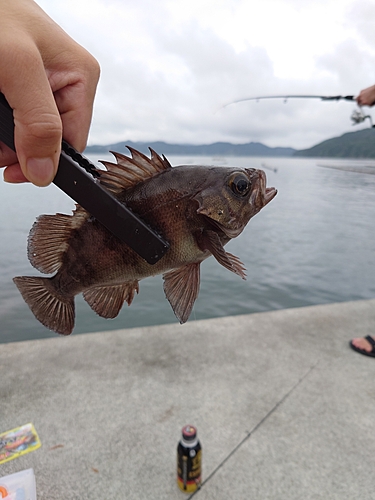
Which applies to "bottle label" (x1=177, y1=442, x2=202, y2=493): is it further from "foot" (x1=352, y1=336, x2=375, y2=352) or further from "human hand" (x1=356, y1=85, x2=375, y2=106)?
"human hand" (x1=356, y1=85, x2=375, y2=106)

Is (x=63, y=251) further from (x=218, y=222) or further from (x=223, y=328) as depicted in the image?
(x=223, y=328)

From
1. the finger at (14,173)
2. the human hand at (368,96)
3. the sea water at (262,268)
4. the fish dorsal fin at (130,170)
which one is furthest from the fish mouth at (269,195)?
the human hand at (368,96)

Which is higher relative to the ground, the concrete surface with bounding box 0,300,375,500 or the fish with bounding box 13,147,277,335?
the fish with bounding box 13,147,277,335

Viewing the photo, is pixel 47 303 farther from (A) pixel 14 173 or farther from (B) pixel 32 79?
(B) pixel 32 79

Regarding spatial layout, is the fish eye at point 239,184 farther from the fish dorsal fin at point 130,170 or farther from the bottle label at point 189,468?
the bottle label at point 189,468

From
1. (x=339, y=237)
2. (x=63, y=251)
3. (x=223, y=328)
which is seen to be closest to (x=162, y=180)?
(x=63, y=251)

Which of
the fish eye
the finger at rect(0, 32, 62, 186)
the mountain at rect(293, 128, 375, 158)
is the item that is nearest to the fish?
the fish eye
